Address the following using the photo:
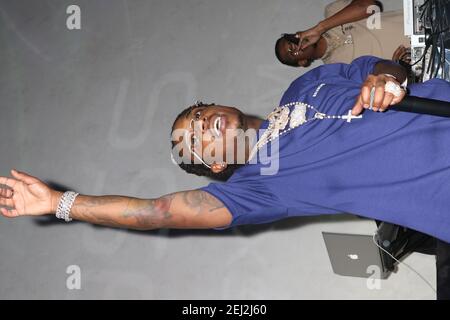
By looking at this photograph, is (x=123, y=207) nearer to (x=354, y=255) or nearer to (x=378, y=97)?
(x=378, y=97)

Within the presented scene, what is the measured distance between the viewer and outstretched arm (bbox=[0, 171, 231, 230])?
150cm

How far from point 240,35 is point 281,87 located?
1.51ft

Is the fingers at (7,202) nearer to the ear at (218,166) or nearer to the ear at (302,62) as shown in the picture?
the ear at (218,166)

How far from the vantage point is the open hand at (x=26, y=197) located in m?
1.49

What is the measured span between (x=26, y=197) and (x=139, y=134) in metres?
1.93

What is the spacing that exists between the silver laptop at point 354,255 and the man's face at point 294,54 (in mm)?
1059

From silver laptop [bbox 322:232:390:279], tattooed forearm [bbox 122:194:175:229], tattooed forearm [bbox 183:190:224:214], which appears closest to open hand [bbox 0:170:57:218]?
tattooed forearm [bbox 122:194:175:229]

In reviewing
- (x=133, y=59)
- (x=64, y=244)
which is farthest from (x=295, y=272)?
(x=133, y=59)

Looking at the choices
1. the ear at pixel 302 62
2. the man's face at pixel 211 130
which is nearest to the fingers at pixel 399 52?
the ear at pixel 302 62

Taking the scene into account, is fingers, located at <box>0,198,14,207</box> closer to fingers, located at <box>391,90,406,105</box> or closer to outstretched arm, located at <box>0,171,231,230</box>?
outstretched arm, located at <box>0,171,231,230</box>

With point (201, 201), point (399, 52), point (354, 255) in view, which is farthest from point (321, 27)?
point (201, 201)

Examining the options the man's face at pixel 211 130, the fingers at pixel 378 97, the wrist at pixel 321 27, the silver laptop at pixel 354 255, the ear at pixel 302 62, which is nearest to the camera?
the fingers at pixel 378 97

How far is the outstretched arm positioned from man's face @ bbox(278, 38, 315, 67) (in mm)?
1762

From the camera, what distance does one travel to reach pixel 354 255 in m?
2.83
